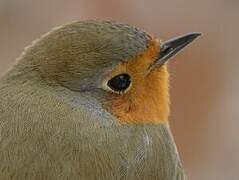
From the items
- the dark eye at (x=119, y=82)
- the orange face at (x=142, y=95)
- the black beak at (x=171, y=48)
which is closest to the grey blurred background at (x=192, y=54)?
the black beak at (x=171, y=48)

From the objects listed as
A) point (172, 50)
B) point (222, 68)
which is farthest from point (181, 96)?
point (172, 50)

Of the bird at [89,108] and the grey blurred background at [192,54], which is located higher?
the bird at [89,108]

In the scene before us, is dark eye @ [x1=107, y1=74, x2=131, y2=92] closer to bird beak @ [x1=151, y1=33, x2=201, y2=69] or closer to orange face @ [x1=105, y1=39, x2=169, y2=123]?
orange face @ [x1=105, y1=39, x2=169, y2=123]

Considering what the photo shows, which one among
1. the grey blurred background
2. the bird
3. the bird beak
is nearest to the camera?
the bird

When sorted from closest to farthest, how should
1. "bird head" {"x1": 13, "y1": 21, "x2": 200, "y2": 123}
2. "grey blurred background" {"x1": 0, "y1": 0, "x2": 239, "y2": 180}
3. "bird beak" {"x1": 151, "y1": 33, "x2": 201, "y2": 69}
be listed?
"bird head" {"x1": 13, "y1": 21, "x2": 200, "y2": 123} → "bird beak" {"x1": 151, "y1": 33, "x2": 201, "y2": 69} → "grey blurred background" {"x1": 0, "y1": 0, "x2": 239, "y2": 180}

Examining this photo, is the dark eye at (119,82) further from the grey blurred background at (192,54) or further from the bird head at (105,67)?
the grey blurred background at (192,54)

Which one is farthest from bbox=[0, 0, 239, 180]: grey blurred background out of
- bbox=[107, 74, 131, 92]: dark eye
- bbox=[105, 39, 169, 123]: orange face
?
bbox=[107, 74, 131, 92]: dark eye

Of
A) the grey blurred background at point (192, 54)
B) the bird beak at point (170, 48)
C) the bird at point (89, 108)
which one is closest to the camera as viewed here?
the bird at point (89, 108)
